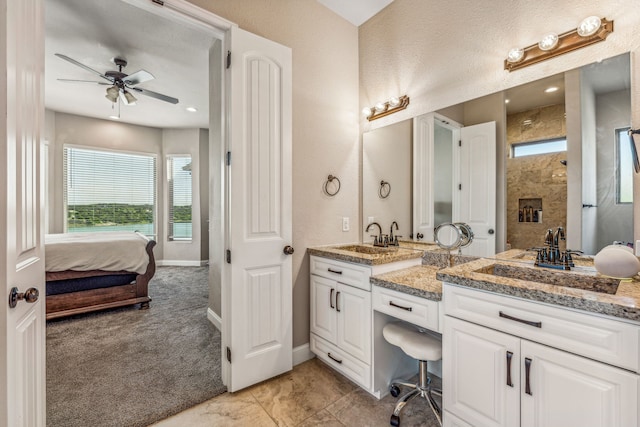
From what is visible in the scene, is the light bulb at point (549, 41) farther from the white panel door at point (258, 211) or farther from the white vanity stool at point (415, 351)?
the white vanity stool at point (415, 351)

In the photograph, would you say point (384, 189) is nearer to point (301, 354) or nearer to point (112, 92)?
point (301, 354)

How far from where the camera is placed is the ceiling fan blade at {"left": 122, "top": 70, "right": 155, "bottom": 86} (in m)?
3.13

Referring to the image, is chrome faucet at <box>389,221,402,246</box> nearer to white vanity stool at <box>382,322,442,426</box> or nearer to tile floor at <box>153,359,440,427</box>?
white vanity stool at <box>382,322,442,426</box>

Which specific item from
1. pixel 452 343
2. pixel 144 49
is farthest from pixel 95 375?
pixel 144 49

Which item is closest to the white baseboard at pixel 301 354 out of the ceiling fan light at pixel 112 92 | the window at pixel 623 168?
the window at pixel 623 168

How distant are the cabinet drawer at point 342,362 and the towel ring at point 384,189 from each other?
4.37 feet

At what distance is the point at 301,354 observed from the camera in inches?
91.6

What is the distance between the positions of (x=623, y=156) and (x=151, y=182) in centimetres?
682

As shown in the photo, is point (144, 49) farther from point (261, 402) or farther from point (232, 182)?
point (261, 402)

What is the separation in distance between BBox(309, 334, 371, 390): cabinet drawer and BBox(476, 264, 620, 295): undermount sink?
998mm

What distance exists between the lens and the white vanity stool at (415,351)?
160 centimetres

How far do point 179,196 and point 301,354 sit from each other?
5.01 metres

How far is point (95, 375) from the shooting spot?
2.14 meters

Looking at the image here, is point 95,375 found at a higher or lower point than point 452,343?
lower
